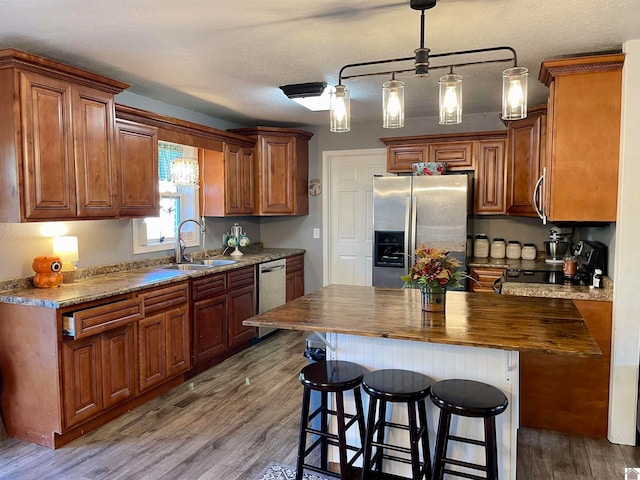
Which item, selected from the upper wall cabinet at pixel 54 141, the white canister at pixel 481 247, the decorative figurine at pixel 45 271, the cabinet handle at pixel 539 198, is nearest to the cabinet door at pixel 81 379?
the decorative figurine at pixel 45 271

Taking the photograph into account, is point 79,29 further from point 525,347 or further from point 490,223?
point 490,223

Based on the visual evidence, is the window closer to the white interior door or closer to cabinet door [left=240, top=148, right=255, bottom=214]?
cabinet door [left=240, top=148, right=255, bottom=214]

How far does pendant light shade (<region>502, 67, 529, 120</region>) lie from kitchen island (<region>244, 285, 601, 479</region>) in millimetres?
948

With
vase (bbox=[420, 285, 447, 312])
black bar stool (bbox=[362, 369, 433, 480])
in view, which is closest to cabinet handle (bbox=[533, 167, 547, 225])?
vase (bbox=[420, 285, 447, 312])

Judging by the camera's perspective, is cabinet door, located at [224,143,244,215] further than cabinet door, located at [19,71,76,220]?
Yes

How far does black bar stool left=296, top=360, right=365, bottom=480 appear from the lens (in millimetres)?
2086

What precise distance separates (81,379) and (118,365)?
265 millimetres

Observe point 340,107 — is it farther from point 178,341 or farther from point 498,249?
point 498,249

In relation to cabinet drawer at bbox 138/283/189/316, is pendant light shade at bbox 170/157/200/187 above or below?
above

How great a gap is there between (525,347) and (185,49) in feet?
8.00

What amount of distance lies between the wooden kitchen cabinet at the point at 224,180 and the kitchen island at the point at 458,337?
7.77ft

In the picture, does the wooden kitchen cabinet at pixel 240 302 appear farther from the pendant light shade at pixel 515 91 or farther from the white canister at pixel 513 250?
the pendant light shade at pixel 515 91

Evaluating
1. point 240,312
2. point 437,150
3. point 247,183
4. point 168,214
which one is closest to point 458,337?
point 240,312

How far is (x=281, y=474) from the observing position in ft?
7.80
